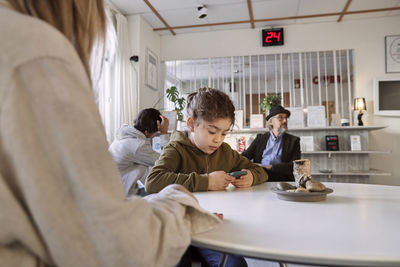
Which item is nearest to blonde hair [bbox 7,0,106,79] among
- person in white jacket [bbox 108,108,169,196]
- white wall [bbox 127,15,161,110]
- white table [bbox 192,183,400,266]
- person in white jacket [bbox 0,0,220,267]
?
person in white jacket [bbox 0,0,220,267]

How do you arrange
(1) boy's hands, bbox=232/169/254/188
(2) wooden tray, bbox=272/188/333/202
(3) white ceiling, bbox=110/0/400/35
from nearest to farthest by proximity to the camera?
1. (2) wooden tray, bbox=272/188/333/202
2. (1) boy's hands, bbox=232/169/254/188
3. (3) white ceiling, bbox=110/0/400/35

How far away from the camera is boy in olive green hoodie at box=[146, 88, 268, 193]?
3.88 ft

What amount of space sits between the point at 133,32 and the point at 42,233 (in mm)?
4129

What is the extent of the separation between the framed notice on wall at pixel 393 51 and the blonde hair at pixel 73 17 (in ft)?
15.9

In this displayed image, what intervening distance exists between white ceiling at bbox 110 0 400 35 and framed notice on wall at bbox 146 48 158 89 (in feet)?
1.64

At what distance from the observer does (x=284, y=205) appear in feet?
2.96

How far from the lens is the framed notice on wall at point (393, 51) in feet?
13.7

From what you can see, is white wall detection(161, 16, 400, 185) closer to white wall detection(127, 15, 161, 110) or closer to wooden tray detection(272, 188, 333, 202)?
white wall detection(127, 15, 161, 110)

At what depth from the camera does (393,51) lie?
164 inches

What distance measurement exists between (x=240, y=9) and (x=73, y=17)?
3.87m

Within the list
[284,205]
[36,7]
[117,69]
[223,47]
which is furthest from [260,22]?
[36,7]

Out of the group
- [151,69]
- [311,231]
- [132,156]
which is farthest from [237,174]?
[151,69]

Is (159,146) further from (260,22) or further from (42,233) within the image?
(42,233)

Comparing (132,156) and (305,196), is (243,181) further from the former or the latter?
(132,156)
